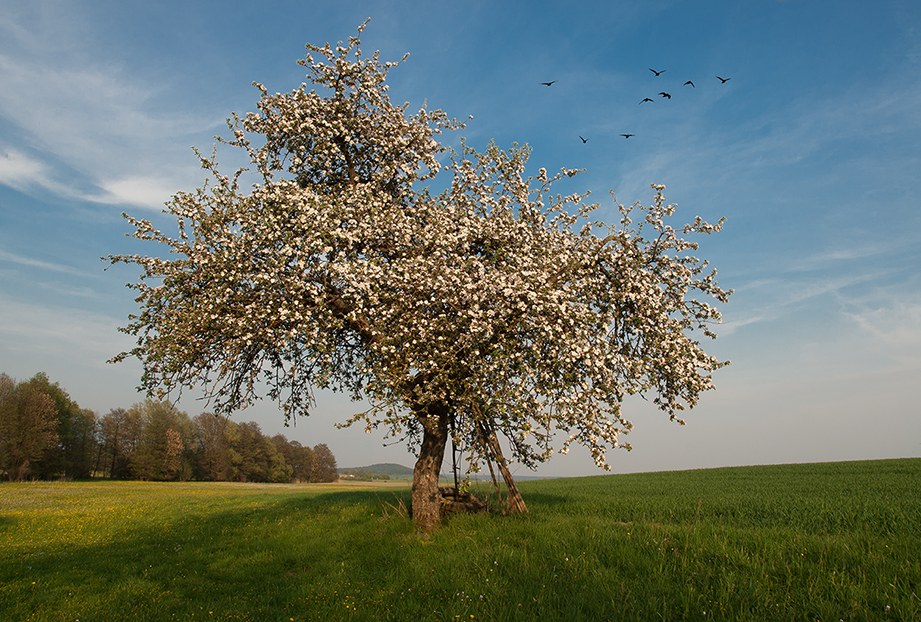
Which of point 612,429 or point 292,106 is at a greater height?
point 292,106

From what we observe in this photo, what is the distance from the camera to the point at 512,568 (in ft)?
31.7

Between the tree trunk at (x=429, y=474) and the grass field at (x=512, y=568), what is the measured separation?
0.59 metres

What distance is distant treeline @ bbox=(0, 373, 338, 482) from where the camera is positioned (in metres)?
63.6

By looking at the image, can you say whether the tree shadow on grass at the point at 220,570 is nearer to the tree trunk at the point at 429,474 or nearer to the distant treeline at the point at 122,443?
the tree trunk at the point at 429,474

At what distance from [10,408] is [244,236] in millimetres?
73974

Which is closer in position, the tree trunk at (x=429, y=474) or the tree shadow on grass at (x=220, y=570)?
the tree shadow on grass at (x=220, y=570)

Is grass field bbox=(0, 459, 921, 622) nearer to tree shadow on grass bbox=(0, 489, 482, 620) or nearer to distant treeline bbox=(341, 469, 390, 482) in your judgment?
tree shadow on grass bbox=(0, 489, 482, 620)

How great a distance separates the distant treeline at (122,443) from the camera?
209ft

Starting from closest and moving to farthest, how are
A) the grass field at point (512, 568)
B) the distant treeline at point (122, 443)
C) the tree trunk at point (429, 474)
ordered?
the grass field at point (512, 568), the tree trunk at point (429, 474), the distant treeline at point (122, 443)

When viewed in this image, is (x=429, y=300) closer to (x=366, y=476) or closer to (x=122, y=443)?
(x=122, y=443)

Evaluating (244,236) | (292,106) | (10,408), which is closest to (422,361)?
(244,236)

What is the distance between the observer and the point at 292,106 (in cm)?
1641

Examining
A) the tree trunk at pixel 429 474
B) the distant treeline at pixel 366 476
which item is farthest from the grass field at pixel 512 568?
the distant treeline at pixel 366 476

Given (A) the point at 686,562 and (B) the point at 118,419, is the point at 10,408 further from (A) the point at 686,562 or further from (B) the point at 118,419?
(A) the point at 686,562
